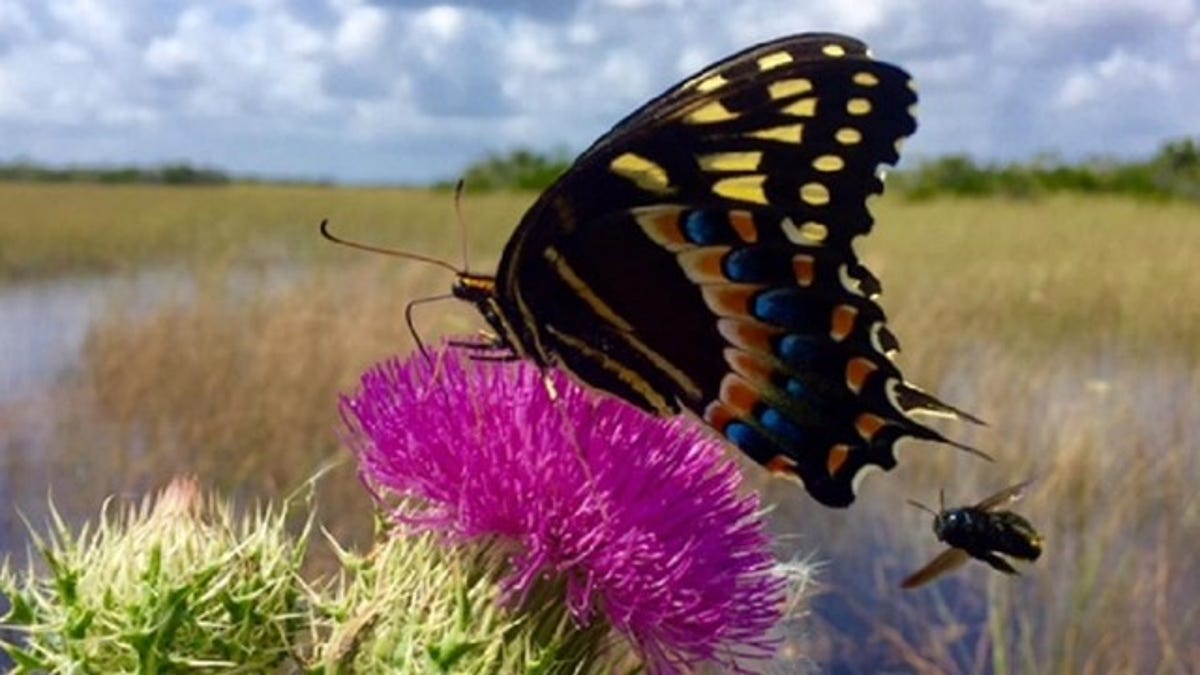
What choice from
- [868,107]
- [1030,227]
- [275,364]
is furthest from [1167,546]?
[1030,227]

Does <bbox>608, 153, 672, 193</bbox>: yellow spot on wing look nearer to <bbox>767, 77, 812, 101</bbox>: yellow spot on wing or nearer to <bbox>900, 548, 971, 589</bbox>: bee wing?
<bbox>767, 77, 812, 101</bbox>: yellow spot on wing

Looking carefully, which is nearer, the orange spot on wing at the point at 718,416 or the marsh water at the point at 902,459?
the orange spot on wing at the point at 718,416

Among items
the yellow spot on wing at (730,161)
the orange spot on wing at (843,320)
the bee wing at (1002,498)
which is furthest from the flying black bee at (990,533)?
the yellow spot on wing at (730,161)

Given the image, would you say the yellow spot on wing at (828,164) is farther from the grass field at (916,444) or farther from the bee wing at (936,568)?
the grass field at (916,444)

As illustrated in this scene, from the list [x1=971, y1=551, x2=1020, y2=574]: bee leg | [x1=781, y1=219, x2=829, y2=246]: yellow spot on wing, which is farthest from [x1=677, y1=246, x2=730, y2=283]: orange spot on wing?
[x1=971, y1=551, x2=1020, y2=574]: bee leg

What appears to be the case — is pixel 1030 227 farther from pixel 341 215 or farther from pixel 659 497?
pixel 659 497
